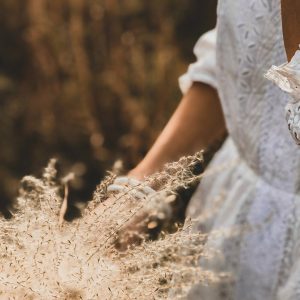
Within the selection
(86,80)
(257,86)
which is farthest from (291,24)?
(86,80)

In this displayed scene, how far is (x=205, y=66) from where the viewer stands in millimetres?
1221

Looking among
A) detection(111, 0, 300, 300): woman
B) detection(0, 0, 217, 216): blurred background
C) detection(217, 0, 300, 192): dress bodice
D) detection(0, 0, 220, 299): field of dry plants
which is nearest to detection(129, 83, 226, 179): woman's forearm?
detection(111, 0, 300, 300): woman

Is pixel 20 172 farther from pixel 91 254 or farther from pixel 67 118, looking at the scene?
pixel 91 254

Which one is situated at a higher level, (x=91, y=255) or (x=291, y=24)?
(x=291, y=24)

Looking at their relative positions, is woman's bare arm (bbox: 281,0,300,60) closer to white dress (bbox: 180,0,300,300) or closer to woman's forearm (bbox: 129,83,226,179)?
Result: white dress (bbox: 180,0,300,300)

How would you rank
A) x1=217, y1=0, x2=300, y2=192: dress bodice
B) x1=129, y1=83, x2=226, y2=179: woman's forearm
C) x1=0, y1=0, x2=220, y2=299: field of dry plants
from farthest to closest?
x1=0, y1=0, x2=220, y2=299: field of dry plants, x1=129, y1=83, x2=226, y2=179: woman's forearm, x1=217, y1=0, x2=300, y2=192: dress bodice

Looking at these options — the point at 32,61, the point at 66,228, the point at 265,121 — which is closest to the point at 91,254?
the point at 66,228

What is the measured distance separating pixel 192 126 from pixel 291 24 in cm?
46

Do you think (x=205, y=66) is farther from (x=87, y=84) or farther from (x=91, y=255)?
(x=87, y=84)

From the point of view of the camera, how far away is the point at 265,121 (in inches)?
42.1

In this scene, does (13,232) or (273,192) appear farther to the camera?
(273,192)

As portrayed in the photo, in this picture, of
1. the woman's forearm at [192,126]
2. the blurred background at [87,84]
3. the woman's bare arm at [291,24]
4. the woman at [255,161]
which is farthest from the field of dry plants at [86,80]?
the woman's bare arm at [291,24]

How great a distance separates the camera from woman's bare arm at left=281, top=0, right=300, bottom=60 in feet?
2.54

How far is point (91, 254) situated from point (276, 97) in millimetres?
413
